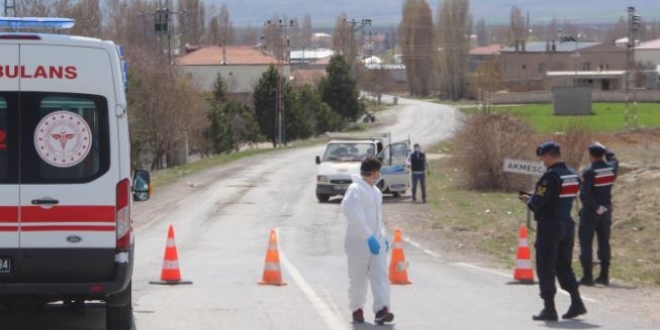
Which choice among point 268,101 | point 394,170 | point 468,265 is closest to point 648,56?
point 268,101

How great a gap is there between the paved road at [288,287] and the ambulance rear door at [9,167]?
202 centimetres

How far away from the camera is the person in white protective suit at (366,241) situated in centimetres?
1092

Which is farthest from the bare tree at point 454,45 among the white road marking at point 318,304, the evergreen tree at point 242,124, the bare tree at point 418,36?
the white road marking at point 318,304

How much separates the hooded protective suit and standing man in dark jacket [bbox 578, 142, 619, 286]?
4425 mm

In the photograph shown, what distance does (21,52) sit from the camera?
946 centimetres

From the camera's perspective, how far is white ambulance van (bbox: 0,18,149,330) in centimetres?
950

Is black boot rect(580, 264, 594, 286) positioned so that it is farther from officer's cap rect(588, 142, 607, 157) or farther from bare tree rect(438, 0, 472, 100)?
bare tree rect(438, 0, 472, 100)

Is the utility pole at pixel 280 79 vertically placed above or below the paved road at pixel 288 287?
above

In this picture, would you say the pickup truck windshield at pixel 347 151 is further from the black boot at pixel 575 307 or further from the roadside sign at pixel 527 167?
the black boot at pixel 575 307

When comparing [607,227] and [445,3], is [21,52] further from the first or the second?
[445,3]

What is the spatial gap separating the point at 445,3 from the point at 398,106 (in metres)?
21.7

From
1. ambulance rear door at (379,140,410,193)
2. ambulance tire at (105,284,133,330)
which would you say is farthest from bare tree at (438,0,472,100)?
ambulance tire at (105,284,133,330)

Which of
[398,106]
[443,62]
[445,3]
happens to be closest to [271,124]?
[398,106]

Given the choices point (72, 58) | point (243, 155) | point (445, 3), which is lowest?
point (243, 155)
